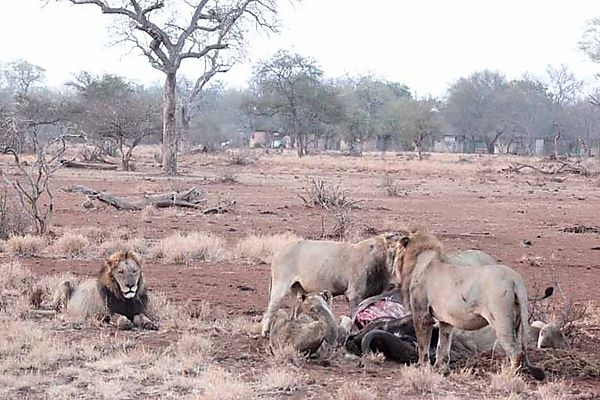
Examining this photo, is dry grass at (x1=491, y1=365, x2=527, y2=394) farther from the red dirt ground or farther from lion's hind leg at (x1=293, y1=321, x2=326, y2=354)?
lion's hind leg at (x1=293, y1=321, x2=326, y2=354)

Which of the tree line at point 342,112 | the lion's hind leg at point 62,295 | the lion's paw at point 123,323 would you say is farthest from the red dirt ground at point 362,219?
the tree line at point 342,112

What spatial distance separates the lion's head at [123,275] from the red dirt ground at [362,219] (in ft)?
4.28

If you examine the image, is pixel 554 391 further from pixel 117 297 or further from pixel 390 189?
pixel 390 189

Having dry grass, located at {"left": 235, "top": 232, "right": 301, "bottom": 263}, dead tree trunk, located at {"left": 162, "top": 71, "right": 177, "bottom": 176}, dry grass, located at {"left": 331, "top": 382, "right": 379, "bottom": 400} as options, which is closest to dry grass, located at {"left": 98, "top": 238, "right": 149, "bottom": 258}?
dry grass, located at {"left": 235, "top": 232, "right": 301, "bottom": 263}

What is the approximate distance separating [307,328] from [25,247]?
26.7 feet

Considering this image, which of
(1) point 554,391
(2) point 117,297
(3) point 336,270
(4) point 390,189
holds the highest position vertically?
(3) point 336,270

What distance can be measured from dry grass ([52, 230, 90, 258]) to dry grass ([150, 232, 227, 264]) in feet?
3.43

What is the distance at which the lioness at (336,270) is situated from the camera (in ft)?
28.0

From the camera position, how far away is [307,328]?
755cm

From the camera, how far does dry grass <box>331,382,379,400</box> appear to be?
6453 millimetres

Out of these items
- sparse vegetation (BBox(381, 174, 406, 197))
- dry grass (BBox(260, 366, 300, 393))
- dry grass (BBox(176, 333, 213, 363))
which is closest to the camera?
dry grass (BBox(260, 366, 300, 393))

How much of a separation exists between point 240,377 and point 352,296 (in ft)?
5.88

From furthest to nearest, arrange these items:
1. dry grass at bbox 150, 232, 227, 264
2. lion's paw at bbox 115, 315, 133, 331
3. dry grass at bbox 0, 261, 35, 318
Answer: dry grass at bbox 150, 232, 227, 264 → dry grass at bbox 0, 261, 35, 318 → lion's paw at bbox 115, 315, 133, 331

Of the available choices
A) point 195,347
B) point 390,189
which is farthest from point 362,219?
point 195,347
